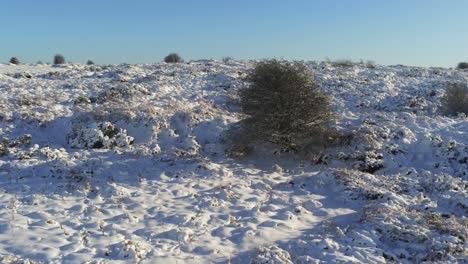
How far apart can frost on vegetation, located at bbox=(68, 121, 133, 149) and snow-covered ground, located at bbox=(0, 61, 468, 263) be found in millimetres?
41

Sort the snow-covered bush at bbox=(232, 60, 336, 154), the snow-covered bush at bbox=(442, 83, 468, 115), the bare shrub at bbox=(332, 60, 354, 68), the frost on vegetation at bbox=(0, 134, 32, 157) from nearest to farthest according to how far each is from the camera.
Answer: the frost on vegetation at bbox=(0, 134, 32, 157) < the snow-covered bush at bbox=(232, 60, 336, 154) < the snow-covered bush at bbox=(442, 83, 468, 115) < the bare shrub at bbox=(332, 60, 354, 68)

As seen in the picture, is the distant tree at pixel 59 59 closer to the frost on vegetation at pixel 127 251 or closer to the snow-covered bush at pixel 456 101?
the snow-covered bush at pixel 456 101

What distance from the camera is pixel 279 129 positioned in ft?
44.1

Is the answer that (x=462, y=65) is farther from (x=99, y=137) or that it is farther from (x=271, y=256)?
(x=271, y=256)

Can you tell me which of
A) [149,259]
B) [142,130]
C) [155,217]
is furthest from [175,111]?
[149,259]

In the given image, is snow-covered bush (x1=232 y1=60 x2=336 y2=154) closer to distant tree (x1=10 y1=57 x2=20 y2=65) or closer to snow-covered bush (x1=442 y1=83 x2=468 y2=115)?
snow-covered bush (x1=442 y1=83 x2=468 y2=115)

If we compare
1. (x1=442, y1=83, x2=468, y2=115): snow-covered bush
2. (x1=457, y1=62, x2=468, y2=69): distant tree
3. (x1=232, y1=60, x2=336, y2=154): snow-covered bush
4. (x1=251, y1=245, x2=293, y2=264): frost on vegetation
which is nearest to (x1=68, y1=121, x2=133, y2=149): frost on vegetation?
(x1=232, y1=60, x2=336, y2=154): snow-covered bush

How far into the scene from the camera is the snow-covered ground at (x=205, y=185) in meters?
7.99

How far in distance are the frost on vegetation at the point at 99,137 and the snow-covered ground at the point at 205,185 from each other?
4 centimetres

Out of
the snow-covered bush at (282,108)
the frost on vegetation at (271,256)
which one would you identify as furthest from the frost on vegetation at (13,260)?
the snow-covered bush at (282,108)

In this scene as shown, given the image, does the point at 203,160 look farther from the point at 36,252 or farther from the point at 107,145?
the point at 36,252

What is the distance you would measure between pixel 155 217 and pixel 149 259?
6.08ft

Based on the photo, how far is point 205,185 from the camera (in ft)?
37.0

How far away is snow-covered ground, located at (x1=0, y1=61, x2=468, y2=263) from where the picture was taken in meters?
7.99
